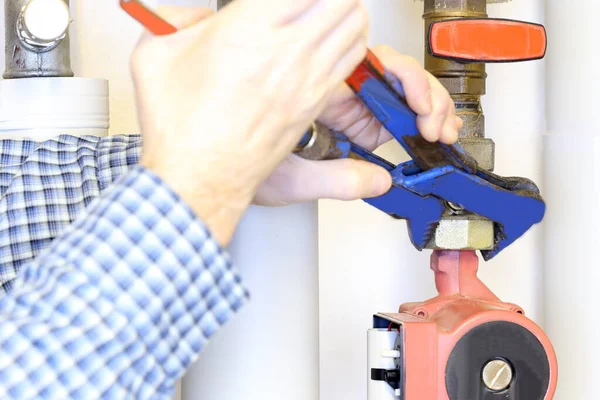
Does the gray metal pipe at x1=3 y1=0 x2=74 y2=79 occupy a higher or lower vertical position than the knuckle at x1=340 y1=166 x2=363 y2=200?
higher

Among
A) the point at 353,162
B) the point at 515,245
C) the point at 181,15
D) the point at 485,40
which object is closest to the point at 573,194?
the point at 515,245

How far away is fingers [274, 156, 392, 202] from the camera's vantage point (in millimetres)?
510

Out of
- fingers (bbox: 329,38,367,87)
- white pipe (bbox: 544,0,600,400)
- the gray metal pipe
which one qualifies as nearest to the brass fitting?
white pipe (bbox: 544,0,600,400)

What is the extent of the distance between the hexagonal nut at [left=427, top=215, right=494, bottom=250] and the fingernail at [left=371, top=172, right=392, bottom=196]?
0.11m

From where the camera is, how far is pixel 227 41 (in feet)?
1.31

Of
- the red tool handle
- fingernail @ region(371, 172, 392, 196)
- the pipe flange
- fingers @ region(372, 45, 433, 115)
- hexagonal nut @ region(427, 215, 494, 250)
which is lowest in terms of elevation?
hexagonal nut @ region(427, 215, 494, 250)

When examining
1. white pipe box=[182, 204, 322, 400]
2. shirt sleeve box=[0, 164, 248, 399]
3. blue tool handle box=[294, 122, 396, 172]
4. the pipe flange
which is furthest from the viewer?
the pipe flange

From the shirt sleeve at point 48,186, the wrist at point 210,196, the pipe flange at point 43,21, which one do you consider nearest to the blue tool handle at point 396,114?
the wrist at point 210,196

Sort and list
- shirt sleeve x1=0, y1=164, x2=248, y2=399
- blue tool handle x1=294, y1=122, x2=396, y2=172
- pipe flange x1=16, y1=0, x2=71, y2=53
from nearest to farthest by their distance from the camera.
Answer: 1. shirt sleeve x1=0, y1=164, x2=248, y2=399
2. blue tool handle x1=294, y1=122, x2=396, y2=172
3. pipe flange x1=16, y1=0, x2=71, y2=53

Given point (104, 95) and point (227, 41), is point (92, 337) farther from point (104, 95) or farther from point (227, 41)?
point (104, 95)

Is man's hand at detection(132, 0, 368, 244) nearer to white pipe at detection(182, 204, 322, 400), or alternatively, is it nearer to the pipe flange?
white pipe at detection(182, 204, 322, 400)

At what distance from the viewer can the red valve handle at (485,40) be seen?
1.98ft

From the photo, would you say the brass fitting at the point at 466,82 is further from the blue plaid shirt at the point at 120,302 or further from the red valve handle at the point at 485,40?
the blue plaid shirt at the point at 120,302

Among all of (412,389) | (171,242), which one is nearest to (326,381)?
(412,389)
